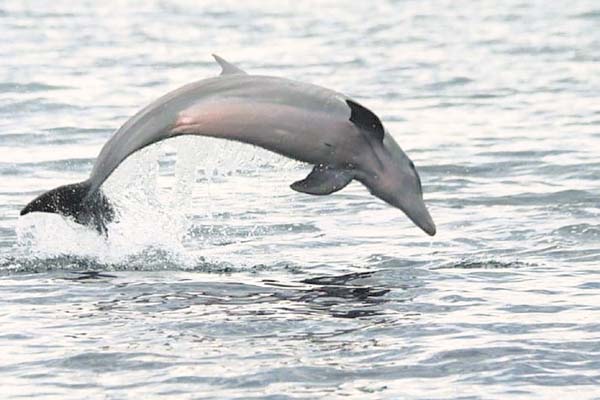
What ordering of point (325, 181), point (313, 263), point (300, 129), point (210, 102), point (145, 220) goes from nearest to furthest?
point (325, 181) < point (300, 129) < point (210, 102) < point (313, 263) < point (145, 220)

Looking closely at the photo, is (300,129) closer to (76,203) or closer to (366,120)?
(366,120)

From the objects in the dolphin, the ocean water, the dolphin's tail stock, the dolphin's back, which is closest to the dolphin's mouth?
the dolphin

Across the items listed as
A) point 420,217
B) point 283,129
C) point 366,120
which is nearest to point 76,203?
point 283,129

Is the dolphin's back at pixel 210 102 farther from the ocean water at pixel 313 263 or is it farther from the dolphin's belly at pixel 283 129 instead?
the ocean water at pixel 313 263

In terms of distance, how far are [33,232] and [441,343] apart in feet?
14.3

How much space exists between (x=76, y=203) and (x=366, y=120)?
2.32 m

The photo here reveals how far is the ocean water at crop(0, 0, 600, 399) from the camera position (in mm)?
10078

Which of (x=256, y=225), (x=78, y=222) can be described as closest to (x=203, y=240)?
(x=256, y=225)

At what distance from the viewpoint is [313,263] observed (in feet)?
43.9

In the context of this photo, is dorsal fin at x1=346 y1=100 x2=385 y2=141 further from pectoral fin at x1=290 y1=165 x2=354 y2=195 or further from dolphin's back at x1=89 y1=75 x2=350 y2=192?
pectoral fin at x1=290 y1=165 x2=354 y2=195

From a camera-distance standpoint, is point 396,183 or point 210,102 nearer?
point 396,183

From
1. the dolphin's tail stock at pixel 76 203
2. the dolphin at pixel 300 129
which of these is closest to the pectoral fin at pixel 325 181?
the dolphin at pixel 300 129

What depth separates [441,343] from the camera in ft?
35.1

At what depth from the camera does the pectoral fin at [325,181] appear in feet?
37.9
